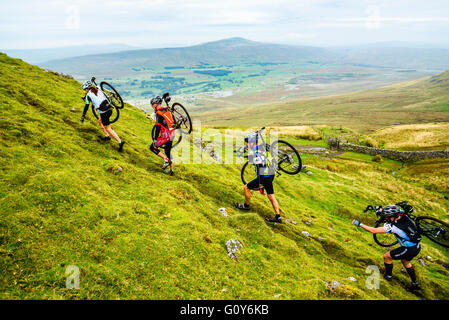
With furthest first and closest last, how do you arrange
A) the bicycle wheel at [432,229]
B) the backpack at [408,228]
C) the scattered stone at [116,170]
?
the scattered stone at [116,170], the backpack at [408,228], the bicycle wheel at [432,229]

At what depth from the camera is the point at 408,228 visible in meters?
12.3

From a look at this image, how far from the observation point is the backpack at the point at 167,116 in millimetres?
15572

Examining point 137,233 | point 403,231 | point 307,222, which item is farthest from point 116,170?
point 403,231

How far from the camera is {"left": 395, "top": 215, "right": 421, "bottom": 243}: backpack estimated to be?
40.2ft

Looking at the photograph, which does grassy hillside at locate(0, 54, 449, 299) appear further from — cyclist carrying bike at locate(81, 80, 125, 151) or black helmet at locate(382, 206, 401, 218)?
black helmet at locate(382, 206, 401, 218)

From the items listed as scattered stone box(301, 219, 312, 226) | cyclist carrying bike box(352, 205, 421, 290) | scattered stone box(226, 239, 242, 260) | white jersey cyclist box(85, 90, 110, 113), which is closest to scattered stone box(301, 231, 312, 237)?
scattered stone box(301, 219, 312, 226)

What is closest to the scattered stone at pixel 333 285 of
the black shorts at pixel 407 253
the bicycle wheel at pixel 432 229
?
the black shorts at pixel 407 253

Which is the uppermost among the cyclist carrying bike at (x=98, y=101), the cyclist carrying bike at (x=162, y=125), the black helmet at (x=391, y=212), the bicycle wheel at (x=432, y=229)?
the cyclist carrying bike at (x=98, y=101)

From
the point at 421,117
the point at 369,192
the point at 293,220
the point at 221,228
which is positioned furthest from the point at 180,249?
the point at 421,117

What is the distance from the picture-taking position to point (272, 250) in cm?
1155

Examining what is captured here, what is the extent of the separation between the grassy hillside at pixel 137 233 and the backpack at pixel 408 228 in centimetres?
274

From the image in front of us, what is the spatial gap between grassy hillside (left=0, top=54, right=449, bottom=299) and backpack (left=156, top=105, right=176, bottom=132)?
11.3ft

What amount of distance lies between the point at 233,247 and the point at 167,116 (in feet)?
31.6

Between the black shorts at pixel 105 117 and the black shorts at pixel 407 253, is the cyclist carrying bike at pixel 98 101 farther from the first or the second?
the black shorts at pixel 407 253
